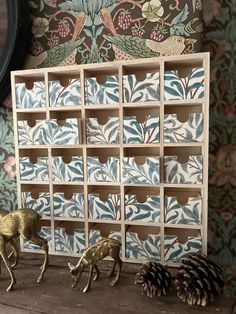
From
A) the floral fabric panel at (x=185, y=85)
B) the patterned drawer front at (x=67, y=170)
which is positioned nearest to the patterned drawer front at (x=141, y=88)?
the floral fabric panel at (x=185, y=85)

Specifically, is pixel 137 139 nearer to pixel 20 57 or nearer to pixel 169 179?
pixel 169 179

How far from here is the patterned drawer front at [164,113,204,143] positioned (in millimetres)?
504

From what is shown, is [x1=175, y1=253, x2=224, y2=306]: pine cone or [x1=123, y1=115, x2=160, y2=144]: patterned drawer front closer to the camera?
[x1=175, y1=253, x2=224, y2=306]: pine cone

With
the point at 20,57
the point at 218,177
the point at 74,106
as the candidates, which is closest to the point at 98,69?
the point at 74,106

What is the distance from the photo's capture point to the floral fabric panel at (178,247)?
518 mm

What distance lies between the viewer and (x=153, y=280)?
1.45 ft

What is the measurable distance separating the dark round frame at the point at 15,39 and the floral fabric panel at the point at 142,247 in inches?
16.8

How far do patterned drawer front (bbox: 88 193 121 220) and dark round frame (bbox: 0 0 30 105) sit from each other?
33 cm

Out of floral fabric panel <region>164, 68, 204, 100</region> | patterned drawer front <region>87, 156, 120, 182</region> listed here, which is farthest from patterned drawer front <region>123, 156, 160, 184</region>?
floral fabric panel <region>164, 68, 204, 100</region>

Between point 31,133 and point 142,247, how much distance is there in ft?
1.01

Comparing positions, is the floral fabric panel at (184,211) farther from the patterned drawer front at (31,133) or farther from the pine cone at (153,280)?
the patterned drawer front at (31,133)

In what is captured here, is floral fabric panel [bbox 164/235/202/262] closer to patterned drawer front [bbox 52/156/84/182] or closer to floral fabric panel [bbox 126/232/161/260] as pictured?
floral fabric panel [bbox 126/232/161/260]

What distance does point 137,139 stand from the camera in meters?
0.53

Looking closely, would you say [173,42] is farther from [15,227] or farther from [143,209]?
[15,227]
